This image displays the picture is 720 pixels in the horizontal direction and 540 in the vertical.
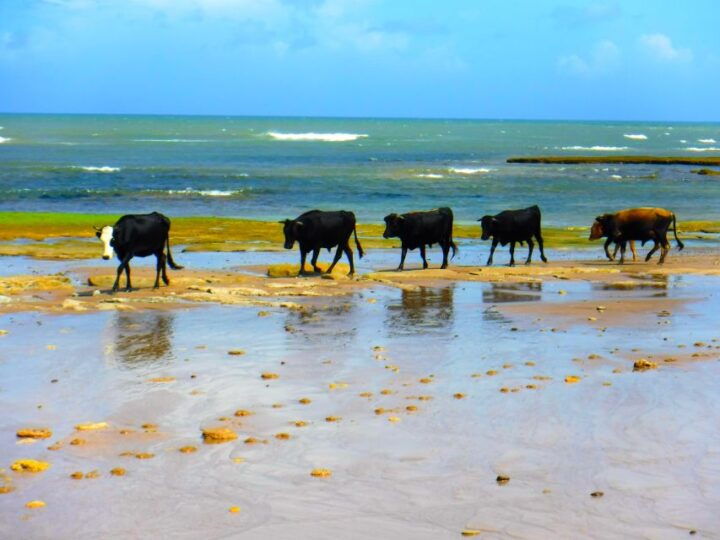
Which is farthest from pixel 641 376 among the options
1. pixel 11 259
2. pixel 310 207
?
pixel 310 207

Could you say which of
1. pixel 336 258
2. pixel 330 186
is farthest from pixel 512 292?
pixel 330 186

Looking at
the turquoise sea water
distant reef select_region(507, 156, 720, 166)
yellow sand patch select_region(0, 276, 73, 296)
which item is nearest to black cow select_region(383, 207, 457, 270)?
yellow sand patch select_region(0, 276, 73, 296)

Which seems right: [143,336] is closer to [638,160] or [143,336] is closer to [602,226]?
[602,226]

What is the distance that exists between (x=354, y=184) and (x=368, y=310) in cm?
4173

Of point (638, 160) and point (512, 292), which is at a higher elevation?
point (638, 160)

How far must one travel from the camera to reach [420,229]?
22031 mm

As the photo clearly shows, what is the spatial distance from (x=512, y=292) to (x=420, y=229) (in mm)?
4316

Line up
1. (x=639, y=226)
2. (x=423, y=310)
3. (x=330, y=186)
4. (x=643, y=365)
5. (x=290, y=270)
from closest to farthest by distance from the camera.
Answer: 1. (x=643, y=365)
2. (x=423, y=310)
3. (x=290, y=270)
4. (x=639, y=226)
5. (x=330, y=186)

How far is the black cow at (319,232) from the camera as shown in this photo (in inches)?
807

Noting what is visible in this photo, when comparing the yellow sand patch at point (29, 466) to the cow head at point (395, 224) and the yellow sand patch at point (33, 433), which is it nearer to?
the yellow sand patch at point (33, 433)

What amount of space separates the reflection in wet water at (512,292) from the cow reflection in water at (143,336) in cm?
502

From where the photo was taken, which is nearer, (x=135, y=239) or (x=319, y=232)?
(x=135, y=239)

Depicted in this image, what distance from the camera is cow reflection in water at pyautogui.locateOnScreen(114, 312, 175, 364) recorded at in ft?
40.1

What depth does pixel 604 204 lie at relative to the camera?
4500 cm
